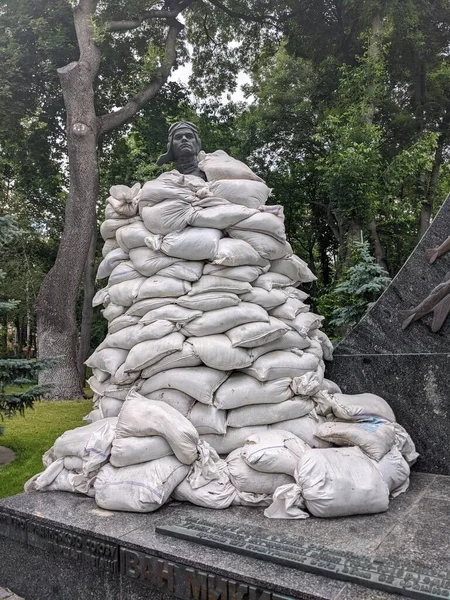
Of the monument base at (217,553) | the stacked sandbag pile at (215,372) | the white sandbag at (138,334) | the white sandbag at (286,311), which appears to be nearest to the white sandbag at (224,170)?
the stacked sandbag pile at (215,372)

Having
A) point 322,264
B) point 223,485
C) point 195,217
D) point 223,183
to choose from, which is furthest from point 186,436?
point 322,264

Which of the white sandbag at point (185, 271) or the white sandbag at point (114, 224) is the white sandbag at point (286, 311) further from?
the white sandbag at point (114, 224)

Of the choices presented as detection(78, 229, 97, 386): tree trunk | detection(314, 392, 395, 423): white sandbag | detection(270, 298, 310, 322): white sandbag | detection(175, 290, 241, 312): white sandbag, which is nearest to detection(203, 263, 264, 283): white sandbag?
detection(175, 290, 241, 312): white sandbag

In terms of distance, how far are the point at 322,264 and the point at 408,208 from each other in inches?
154

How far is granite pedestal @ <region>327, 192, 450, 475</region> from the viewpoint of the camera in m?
2.99

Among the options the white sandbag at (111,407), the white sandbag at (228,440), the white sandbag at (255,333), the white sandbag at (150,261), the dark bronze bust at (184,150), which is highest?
the dark bronze bust at (184,150)

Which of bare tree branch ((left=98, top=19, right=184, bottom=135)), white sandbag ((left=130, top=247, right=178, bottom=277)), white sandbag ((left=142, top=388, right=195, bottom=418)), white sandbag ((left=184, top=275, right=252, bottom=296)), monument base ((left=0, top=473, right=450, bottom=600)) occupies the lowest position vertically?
monument base ((left=0, top=473, right=450, bottom=600))

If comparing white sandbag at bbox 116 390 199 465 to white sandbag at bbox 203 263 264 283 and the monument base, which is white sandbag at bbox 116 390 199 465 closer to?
the monument base

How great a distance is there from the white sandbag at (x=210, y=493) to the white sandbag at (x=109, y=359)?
0.84 metres

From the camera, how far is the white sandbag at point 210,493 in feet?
7.40

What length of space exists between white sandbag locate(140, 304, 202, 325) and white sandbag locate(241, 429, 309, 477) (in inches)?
29.5

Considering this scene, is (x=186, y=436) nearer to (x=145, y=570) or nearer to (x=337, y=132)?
(x=145, y=570)

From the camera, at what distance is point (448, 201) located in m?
3.46

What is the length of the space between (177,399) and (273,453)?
0.62m
